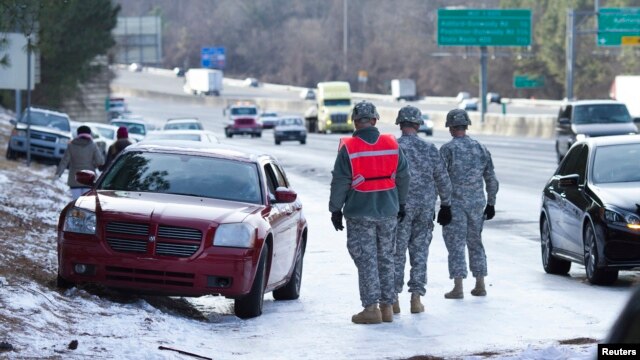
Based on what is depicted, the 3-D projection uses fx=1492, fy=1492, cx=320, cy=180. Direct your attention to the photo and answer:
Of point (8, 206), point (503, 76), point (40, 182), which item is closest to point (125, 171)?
point (8, 206)

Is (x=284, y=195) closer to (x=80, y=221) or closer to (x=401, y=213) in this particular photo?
(x=401, y=213)

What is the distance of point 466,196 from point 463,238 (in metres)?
0.37

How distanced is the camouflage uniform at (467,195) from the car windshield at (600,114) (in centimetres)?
2594

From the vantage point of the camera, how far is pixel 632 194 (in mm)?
14000

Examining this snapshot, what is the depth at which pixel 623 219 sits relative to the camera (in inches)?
537

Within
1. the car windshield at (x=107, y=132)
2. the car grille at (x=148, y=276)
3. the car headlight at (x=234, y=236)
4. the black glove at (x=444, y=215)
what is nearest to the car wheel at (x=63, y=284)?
the car grille at (x=148, y=276)

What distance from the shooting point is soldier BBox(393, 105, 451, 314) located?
12.1m

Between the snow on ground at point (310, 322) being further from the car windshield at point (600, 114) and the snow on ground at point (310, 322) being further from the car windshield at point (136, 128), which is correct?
the car windshield at point (136, 128)

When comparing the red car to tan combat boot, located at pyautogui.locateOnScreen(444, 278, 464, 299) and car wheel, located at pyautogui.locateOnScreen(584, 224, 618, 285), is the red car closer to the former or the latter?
tan combat boot, located at pyautogui.locateOnScreen(444, 278, 464, 299)

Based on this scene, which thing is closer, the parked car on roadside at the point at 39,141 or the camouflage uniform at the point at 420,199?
the camouflage uniform at the point at 420,199

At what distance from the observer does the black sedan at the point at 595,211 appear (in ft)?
44.8

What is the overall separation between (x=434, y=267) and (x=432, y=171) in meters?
4.02

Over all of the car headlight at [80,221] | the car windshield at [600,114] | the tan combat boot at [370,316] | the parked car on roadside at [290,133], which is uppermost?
the car windshield at [600,114]

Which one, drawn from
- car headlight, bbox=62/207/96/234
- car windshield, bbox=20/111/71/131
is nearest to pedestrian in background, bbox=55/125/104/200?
car headlight, bbox=62/207/96/234
